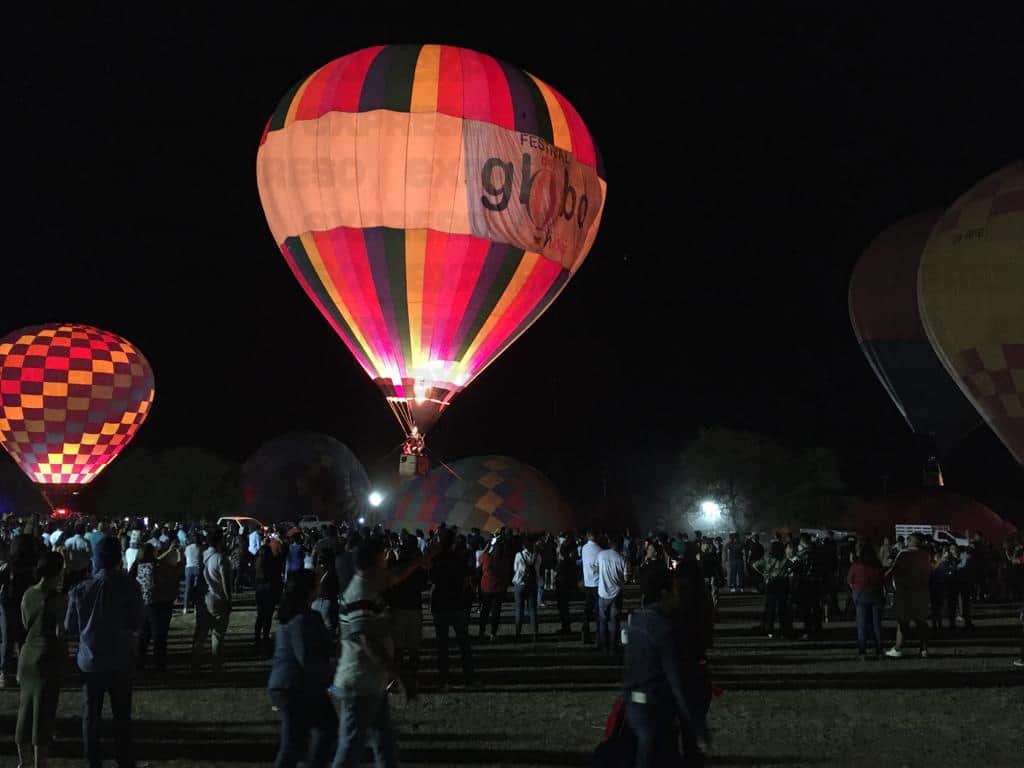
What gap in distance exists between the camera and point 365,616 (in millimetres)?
5809

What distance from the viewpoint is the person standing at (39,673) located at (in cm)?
639

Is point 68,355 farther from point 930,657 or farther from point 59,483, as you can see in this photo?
point 930,657

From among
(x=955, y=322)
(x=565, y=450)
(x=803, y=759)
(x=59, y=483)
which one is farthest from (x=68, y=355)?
(x=565, y=450)

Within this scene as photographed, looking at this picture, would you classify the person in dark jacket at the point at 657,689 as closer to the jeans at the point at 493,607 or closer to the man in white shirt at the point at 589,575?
the man in white shirt at the point at 589,575

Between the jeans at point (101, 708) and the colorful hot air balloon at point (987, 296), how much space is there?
76.0ft

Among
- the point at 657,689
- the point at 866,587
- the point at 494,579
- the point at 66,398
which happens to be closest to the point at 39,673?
the point at 657,689

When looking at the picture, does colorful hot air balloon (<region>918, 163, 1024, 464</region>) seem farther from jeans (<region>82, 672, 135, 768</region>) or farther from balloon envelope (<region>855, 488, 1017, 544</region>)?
jeans (<region>82, 672, 135, 768</region>)

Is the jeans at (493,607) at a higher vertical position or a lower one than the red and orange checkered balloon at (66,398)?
lower

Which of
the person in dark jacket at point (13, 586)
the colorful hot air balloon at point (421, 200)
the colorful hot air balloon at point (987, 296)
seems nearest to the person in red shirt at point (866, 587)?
the person in dark jacket at point (13, 586)

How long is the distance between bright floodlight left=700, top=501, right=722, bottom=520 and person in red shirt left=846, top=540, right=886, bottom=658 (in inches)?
1598

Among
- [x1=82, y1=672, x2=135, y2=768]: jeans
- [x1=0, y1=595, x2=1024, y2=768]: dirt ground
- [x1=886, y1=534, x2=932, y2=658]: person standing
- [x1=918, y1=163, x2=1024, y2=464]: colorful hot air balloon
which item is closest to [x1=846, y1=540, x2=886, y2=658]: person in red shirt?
[x1=886, y1=534, x2=932, y2=658]: person standing

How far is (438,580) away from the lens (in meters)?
10.5

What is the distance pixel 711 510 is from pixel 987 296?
28.6 m

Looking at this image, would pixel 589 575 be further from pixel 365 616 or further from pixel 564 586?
pixel 365 616
